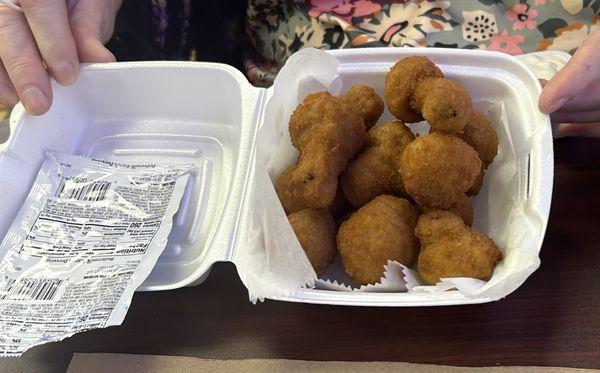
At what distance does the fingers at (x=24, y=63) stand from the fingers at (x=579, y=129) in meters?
0.82

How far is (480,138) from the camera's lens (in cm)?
74

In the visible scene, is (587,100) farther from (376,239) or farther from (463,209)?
(376,239)

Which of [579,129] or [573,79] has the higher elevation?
[573,79]

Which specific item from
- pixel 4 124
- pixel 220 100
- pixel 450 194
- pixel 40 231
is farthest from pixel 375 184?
pixel 4 124

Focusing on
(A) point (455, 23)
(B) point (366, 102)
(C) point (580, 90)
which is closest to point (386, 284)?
(B) point (366, 102)

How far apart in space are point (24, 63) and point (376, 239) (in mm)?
640

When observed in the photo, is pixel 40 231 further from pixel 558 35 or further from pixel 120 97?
pixel 558 35

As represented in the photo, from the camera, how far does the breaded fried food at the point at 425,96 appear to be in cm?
68

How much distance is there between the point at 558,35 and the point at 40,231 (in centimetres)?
93

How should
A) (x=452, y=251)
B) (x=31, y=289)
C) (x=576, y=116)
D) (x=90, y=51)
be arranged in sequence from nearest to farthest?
(x=452, y=251)
(x=31, y=289)
(x=576, y=116)
(x=90, y=51)

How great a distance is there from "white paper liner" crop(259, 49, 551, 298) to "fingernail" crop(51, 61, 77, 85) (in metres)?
0.37

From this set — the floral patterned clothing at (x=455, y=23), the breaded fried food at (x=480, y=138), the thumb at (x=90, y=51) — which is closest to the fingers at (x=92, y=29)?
the thumb at (x=90, y=51)

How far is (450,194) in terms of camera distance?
0.68 metres

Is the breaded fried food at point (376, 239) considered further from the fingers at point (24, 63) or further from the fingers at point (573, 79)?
the fingers at point (24, 63)
